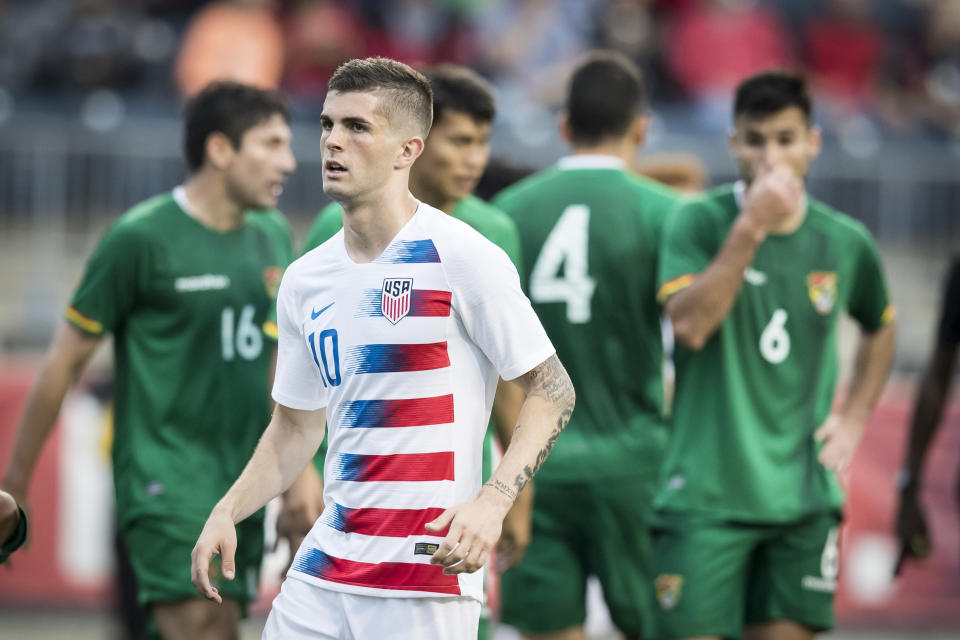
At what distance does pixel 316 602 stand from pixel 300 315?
856mm

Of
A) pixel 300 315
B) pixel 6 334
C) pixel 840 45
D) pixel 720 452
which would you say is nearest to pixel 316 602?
pixel 300 315

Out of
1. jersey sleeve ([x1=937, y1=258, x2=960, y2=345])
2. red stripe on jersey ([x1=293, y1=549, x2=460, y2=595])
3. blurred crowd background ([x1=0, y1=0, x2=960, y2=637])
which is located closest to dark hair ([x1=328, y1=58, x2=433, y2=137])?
red stripe on jersey ([x1=293, y1=549, x2=460, y2=595])

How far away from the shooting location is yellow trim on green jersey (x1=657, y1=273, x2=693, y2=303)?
5.79 m

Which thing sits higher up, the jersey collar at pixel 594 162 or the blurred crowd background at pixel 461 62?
the blurred crowd background at pixel 461 62

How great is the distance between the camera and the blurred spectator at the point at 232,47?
44.9ft

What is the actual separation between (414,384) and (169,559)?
2270mm

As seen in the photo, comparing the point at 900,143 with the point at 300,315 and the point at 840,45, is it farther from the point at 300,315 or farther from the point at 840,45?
the point at 300,315

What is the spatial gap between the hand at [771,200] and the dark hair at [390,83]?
1639 mm

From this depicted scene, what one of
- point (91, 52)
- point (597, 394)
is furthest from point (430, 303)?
point (91, 52)

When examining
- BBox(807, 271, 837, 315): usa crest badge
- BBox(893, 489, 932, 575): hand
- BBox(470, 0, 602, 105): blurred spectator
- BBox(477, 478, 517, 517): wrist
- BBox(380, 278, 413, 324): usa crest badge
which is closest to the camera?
BBox(477, 478, 517, 517): wrist

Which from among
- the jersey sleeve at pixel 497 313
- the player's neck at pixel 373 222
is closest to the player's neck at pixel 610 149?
the player's neck at pixel 373 222

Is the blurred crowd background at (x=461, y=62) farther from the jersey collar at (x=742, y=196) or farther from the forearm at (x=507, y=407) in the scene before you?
the forearm at (x=507, y=407)

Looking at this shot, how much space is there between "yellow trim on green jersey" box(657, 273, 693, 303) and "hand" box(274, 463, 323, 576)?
156cm

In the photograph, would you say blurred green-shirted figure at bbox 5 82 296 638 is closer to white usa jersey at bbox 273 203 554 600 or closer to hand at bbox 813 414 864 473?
white usa jersey at bbox 273 203 554 600
